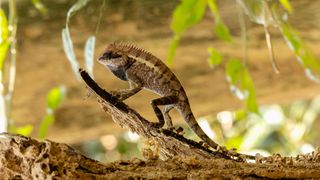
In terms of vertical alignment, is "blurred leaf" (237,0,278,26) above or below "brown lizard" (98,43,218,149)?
above

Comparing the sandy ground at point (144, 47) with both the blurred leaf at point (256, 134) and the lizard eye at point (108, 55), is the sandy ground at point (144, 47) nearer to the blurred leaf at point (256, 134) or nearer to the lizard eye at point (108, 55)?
the lizard eye at point (108, 55)

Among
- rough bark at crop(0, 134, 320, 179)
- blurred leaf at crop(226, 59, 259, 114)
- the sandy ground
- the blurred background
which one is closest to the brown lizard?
rough bark at crop(0, 134, 320, 179)

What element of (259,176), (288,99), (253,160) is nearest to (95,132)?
(288,99)

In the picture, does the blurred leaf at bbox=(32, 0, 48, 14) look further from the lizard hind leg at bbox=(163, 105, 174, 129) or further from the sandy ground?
the lizard hind leg at bbox=(163, 105, 174, 129)

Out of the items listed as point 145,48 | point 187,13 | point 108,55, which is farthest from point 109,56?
point 145,48

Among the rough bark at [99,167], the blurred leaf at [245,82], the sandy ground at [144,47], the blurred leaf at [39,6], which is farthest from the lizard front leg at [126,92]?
the sandy ground at [144,47]

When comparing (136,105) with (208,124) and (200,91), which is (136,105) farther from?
(208,124)

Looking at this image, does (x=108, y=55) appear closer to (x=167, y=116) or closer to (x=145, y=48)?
(x=167, y=116)

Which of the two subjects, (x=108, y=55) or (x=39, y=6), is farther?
(x=39, y=6)
